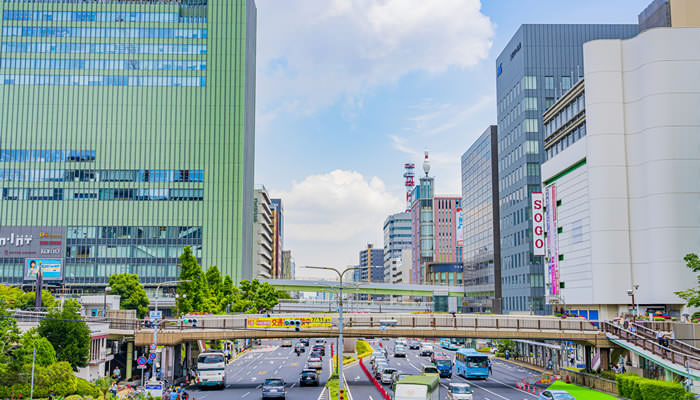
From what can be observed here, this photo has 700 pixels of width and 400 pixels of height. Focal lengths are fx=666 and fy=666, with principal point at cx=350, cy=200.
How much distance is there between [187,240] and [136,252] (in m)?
10.5

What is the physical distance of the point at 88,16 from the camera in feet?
456

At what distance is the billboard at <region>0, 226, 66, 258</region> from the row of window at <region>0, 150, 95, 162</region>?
14452mm

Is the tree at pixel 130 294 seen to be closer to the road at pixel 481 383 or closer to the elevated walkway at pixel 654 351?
the road at pixel 481 383

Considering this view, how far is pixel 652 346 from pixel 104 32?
124m

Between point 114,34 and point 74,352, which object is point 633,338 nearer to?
point 74,352

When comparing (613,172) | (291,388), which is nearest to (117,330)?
(291,388)

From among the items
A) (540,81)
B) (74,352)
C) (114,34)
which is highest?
(114,34)

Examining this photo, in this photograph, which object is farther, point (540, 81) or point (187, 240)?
point (187, 240)

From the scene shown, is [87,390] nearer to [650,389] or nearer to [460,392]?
[460,392]

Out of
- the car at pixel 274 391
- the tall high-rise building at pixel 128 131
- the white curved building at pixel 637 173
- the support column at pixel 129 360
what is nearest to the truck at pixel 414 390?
the car at pixel 274 391

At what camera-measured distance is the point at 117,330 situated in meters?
70.8

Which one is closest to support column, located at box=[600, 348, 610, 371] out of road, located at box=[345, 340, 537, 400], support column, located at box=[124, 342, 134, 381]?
road, located at box=[345, 340, 537, 400]

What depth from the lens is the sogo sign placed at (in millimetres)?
91556

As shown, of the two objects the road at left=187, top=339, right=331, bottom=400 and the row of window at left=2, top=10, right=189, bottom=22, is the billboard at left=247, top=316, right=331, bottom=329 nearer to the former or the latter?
the road at left=187, top=339, right=331, bottom=400
